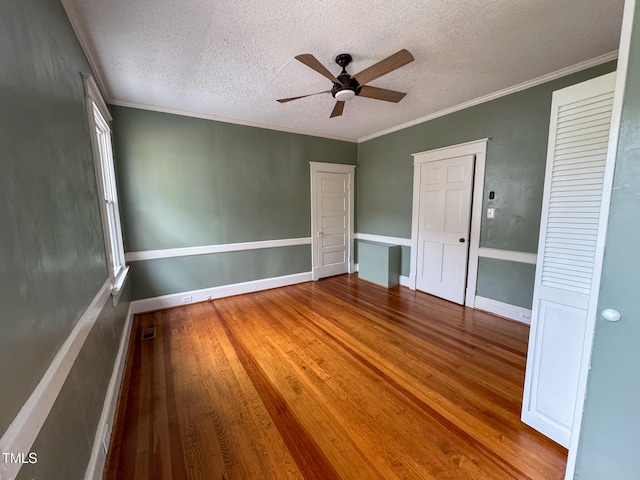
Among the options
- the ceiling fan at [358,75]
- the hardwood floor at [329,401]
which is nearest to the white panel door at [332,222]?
the hardwood floor at [329,401]

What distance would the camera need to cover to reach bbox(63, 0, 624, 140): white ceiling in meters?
1.69

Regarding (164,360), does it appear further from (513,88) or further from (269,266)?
(513,88)

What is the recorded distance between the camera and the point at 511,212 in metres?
3.00

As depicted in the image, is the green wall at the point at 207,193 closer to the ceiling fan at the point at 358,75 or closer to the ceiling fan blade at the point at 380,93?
the ceiling fan at the point at 358,75

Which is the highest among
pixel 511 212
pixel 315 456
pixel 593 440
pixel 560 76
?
pixel 560 76

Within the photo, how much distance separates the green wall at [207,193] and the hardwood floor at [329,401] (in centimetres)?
87

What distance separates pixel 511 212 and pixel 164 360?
3983mm

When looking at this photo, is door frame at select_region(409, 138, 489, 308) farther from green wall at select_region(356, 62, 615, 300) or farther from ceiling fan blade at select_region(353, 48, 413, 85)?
ceiling fan blade at select_region(353, 48, 413, 85)

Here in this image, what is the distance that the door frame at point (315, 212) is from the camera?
15.1 feet

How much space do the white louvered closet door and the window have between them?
3.07 m

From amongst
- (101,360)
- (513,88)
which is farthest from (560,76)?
(101,360)

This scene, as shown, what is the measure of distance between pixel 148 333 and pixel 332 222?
3260 millimetres

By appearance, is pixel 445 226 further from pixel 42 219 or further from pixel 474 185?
pixel 42 219

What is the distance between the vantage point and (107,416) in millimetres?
1580
